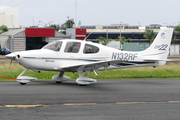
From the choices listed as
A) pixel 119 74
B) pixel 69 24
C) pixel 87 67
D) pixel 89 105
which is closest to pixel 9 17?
pixel 69 24

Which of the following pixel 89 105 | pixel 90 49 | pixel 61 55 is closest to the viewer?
pixel 89 105

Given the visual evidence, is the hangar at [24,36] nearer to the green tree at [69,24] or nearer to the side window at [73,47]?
the green tree at [69,24]

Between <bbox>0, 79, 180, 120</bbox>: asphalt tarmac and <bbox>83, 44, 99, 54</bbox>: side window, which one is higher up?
<bbox>83, 44, 99, 54</bbox>: side window

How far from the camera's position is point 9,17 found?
158 metres

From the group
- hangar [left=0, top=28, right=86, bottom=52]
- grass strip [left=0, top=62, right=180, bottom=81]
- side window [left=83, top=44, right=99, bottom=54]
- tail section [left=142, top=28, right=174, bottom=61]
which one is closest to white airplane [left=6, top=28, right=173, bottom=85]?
side window [left=83, top=44, right=99, bottom=54]

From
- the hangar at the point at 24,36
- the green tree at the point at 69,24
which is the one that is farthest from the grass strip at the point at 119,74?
the green tree at the point at 69,24

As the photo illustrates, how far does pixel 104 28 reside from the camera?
378ft

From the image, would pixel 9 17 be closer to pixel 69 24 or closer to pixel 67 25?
pixel 67 25

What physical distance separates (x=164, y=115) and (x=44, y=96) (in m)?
4.38

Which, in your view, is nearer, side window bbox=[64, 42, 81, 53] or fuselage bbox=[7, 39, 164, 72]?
fuselage bbox=[7, 39, 164, 72]

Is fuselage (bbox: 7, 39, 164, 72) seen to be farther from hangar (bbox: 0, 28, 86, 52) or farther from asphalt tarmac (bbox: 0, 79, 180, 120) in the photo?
hangar (bbox: 0, 28, 86, 52)

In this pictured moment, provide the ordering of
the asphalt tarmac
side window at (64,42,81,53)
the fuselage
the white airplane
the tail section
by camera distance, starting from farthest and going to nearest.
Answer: the tail section → side window at (64,42,81,53) → the fuselage → the white airplane → the asphalt tarmac

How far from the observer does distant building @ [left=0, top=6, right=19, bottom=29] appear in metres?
155

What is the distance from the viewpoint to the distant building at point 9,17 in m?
155
